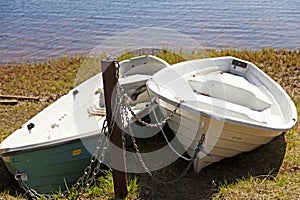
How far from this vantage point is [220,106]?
4.12 metres

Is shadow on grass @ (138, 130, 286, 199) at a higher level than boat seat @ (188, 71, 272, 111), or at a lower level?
lower

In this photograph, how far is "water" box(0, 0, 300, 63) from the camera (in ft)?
33.0

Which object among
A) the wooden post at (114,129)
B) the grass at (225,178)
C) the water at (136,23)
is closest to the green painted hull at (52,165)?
the grass at (225,178)

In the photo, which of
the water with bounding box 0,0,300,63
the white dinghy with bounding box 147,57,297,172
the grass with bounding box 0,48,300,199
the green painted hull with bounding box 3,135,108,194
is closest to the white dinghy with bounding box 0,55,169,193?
the green painted hull with bounding box 3,135,108,194

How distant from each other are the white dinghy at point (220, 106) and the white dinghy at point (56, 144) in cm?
50

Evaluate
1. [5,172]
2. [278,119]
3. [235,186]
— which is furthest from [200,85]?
[5,172]

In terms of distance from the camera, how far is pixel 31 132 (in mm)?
3996

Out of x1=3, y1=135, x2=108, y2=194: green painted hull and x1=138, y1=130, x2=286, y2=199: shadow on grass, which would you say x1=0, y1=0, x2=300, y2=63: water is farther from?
x1=3, y1=135, x2=108, y2=194: green painted hull

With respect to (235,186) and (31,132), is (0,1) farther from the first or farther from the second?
(235,186)

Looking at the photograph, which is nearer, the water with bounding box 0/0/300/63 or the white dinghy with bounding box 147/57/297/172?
the white dinghy with bounding box 147/57/297/172

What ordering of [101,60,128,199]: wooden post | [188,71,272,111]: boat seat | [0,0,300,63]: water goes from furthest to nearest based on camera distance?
[0,0,300,63]: water
[188,71,272,111]: boat seat
[101,60,128,199]: wooden post

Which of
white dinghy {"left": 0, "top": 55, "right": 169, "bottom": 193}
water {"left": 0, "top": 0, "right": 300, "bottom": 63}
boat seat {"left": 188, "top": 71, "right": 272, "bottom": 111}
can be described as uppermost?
boat seat {"left": 188, "top": 71, "right": 272, "bottom": 111}

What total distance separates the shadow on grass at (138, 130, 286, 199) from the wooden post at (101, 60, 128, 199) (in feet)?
0.79

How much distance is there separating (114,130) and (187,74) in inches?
72.4
